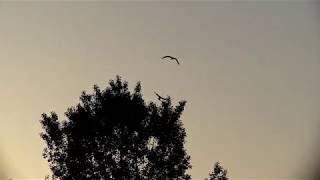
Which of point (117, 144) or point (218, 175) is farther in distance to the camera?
point (218, 175)

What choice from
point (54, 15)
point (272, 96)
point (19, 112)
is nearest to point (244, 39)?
point (272, 96)

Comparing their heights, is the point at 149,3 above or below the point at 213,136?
above

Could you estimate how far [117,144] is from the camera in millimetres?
2590

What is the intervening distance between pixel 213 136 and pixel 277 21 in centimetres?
101

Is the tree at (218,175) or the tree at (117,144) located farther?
the tree at (218,175)

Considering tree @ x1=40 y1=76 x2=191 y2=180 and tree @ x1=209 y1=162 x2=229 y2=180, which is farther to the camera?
tree @ x1=209 y1=162 x2=229 y2=180

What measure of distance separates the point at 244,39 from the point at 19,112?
1.84 meters

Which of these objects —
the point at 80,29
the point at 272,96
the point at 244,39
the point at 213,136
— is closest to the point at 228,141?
the point at 213,136

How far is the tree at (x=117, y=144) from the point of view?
2574 millimetres

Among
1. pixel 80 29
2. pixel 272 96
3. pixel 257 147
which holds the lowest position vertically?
pixel 257 147

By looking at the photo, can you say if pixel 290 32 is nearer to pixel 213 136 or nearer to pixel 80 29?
pixel 213 136

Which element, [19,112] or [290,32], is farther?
[19,112]

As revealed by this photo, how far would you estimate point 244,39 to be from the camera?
3.05 meters

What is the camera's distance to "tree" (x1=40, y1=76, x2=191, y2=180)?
2.57 m
